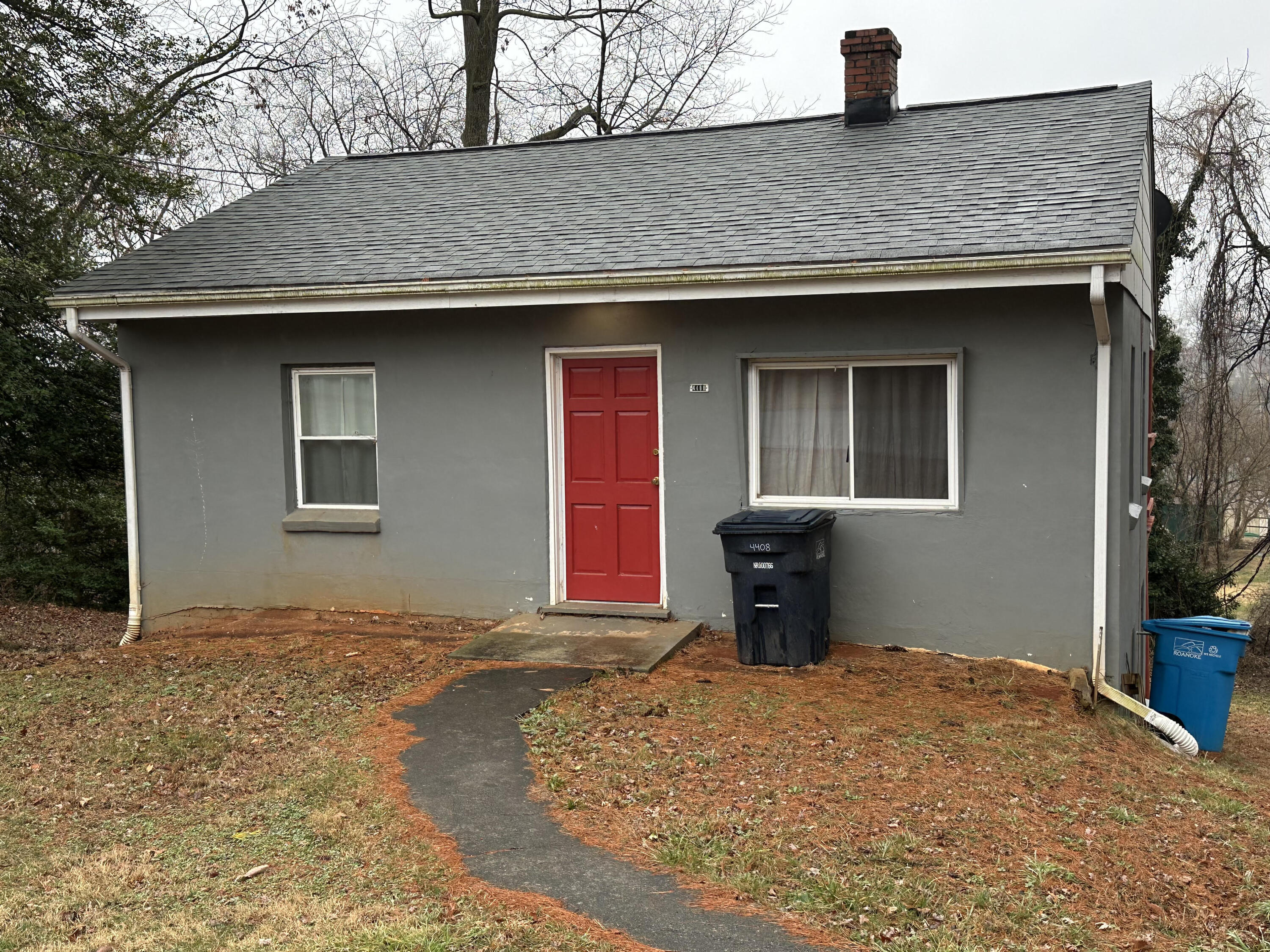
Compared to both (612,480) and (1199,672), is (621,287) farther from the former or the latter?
(1199,672)

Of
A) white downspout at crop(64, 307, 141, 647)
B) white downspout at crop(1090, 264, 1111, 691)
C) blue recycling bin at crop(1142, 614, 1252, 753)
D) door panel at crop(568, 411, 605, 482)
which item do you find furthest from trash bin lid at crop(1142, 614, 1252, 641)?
white downspout at crop(64, 307, 141, 647)

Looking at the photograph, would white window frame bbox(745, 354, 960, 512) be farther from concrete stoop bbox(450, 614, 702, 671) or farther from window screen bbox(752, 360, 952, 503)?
concrete stoop bbox(450, 614, 702, 671)

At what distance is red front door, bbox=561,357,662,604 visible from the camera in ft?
30.0

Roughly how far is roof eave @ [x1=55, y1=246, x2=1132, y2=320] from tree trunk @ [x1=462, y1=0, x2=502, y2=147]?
40.1ft

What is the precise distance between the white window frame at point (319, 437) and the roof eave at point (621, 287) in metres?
0.78

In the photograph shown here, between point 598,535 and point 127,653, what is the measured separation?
384 cm

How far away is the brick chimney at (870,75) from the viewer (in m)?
10.7

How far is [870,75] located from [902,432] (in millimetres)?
4173

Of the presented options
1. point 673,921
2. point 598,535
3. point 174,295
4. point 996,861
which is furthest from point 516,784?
point 174,295

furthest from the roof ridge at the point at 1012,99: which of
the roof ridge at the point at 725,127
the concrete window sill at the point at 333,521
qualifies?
the concrete window sill at the point at 333,521

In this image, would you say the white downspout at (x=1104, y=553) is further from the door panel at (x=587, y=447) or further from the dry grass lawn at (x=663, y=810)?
the door panel at (x=587, y=447)

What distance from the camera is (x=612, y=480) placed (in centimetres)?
925

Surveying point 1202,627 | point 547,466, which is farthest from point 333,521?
point 1202,627

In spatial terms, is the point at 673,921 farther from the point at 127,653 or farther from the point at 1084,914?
the point at 127,653
